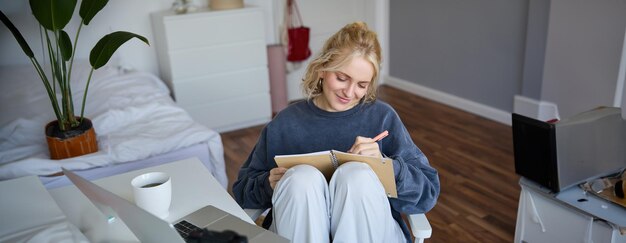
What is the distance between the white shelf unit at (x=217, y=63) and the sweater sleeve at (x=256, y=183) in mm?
2070

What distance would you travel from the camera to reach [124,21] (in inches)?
145

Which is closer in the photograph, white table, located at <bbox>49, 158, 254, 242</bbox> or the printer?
white table, located at <bbox>49, 158, 254, 242</bbox>

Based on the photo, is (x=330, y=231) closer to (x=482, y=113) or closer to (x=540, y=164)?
(x=540, y=164)

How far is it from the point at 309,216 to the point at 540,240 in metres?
1.08

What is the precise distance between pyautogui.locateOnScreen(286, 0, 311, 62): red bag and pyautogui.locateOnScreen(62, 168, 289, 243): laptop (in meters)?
3.07

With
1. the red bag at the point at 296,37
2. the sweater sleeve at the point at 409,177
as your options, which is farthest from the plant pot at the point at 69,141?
the red bag at the point at 296,37

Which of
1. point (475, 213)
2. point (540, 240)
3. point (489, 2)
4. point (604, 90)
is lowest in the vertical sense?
point (475, 213)

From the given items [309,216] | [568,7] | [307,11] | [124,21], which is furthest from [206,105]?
[309,216]

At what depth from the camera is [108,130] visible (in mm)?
2533

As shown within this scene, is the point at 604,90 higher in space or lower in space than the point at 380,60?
lower

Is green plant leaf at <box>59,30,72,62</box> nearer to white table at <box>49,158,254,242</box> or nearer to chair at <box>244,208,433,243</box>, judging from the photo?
white table at <box>49,158,254,242</box>

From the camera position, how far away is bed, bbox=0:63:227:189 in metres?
2.13

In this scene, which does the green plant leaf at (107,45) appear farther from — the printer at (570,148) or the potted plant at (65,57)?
the printer at (570,148)

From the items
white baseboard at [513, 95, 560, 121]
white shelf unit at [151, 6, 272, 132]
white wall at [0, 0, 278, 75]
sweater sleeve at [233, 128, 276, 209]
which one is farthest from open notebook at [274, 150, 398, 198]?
white wall at [0, 0, 278, 75]
